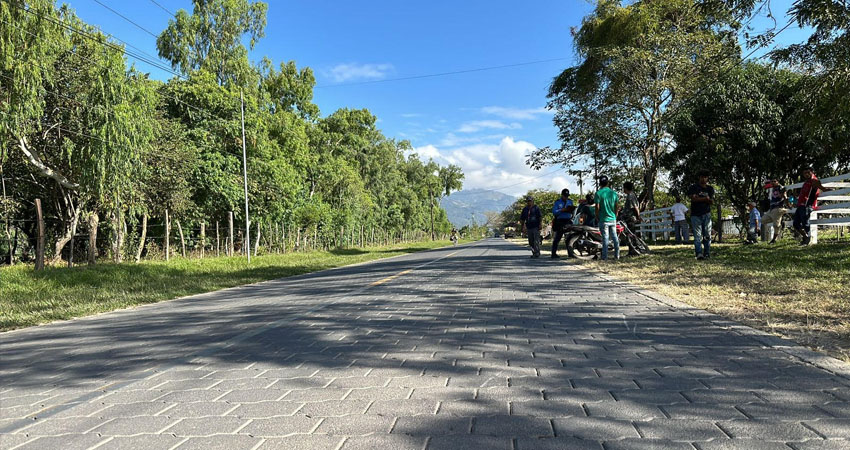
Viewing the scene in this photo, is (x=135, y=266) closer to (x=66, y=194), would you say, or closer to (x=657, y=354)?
(x=66, y=194)

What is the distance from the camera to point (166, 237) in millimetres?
21109

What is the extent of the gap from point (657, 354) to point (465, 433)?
6.78ft

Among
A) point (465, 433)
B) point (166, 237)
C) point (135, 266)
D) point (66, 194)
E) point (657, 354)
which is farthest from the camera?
point (166, 237)

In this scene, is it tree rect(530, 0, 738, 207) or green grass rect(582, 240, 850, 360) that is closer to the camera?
green grass rect(582, 240, 850, 360)

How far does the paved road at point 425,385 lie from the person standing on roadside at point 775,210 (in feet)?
32.2

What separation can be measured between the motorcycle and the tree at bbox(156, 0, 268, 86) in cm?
2591

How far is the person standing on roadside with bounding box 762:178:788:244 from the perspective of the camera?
43.5ft

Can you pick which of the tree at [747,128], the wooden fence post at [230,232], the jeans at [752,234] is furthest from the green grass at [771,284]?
the wooden fence post at [230,232]

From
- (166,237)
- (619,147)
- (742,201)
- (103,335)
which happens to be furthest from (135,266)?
(742,201)

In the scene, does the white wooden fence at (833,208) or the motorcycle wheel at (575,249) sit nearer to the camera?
the white wooden fence at (833,208)

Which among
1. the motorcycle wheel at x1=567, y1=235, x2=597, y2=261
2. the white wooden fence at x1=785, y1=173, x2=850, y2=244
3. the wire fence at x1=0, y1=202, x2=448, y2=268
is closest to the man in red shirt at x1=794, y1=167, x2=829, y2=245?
the white wooden fence at x1=785, y1=173, x2=850, y2=244

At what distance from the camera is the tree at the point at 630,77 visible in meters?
→ 19.3

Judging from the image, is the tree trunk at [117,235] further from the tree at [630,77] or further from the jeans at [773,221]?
the jeans at [773,221]

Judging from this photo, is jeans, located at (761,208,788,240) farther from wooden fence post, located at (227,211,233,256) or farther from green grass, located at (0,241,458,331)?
wooden fence post, located at (227,211,233,256)
